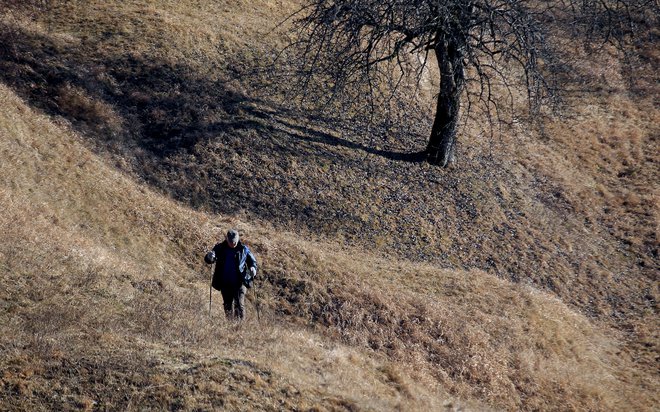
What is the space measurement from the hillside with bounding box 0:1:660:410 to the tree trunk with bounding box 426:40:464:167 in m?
0.61

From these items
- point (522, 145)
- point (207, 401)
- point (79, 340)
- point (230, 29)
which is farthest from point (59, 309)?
point (522, 145)

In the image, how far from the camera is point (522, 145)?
A: 2283 cm

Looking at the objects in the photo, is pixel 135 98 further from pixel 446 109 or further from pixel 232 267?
pixel 232 267

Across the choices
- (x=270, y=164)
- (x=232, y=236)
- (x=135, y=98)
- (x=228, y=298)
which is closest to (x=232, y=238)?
(x=232, y=236)

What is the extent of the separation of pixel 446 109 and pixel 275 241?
677 cm

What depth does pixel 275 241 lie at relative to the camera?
14922 mm

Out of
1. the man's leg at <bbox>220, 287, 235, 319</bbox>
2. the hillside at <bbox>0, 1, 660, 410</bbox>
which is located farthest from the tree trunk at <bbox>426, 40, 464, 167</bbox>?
the man's leg at <bbox>220, 287, 235, 319</bbox>

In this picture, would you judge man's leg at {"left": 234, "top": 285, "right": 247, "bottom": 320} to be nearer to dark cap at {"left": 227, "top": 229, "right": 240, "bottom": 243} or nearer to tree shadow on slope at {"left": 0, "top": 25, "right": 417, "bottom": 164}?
dark cap at {"left": 227, "top": 229, "right": 240, "bottom": 243}

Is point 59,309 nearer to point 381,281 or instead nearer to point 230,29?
point 381,281

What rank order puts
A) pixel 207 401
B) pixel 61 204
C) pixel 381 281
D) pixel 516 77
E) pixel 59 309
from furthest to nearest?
pixel 516 77
pixel 381 281
pixel 61 204
pixel 59 309
pixel 207 401

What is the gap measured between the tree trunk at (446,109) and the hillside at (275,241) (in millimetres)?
606

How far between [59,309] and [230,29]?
48.2 feet

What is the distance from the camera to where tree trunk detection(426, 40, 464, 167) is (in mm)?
16812

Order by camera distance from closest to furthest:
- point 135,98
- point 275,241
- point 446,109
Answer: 1. point 275,241
2. point 135,98
3. point 446,109
